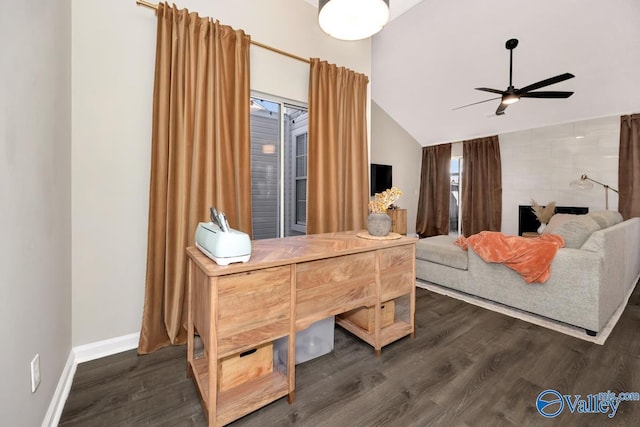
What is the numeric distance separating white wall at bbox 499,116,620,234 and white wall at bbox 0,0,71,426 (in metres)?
6.93

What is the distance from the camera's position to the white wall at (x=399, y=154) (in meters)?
6.08

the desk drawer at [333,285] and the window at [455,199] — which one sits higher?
the window at [455,199]

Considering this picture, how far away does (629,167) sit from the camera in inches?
171

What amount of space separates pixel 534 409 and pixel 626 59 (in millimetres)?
4772

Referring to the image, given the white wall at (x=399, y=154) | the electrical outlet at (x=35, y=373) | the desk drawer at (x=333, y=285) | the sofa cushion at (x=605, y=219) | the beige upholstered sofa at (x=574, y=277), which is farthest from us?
the white wall at (x=399, y=154)

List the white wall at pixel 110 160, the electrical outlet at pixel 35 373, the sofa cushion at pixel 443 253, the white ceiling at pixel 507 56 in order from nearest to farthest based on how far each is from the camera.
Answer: the electrical outlet at pixel 35 373
the white wall at pixel 110 160
the sofa cushion at pixel 443 253
the white ceiling at pixel 507 56

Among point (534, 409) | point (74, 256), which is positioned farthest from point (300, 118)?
point (534, 409)

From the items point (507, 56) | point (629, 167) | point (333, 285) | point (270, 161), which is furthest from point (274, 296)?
point (629, 167)

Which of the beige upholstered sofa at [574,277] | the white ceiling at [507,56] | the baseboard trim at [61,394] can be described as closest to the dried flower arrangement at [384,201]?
the beige upholstered sofa at [574,277]

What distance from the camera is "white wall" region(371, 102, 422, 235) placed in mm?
6078

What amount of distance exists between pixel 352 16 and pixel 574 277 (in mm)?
2625

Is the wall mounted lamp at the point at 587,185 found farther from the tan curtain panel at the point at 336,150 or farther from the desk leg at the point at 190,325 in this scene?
the desk leg at the point at 190,325

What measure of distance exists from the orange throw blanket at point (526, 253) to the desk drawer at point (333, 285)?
1531mm

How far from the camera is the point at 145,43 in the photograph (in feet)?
6.48
